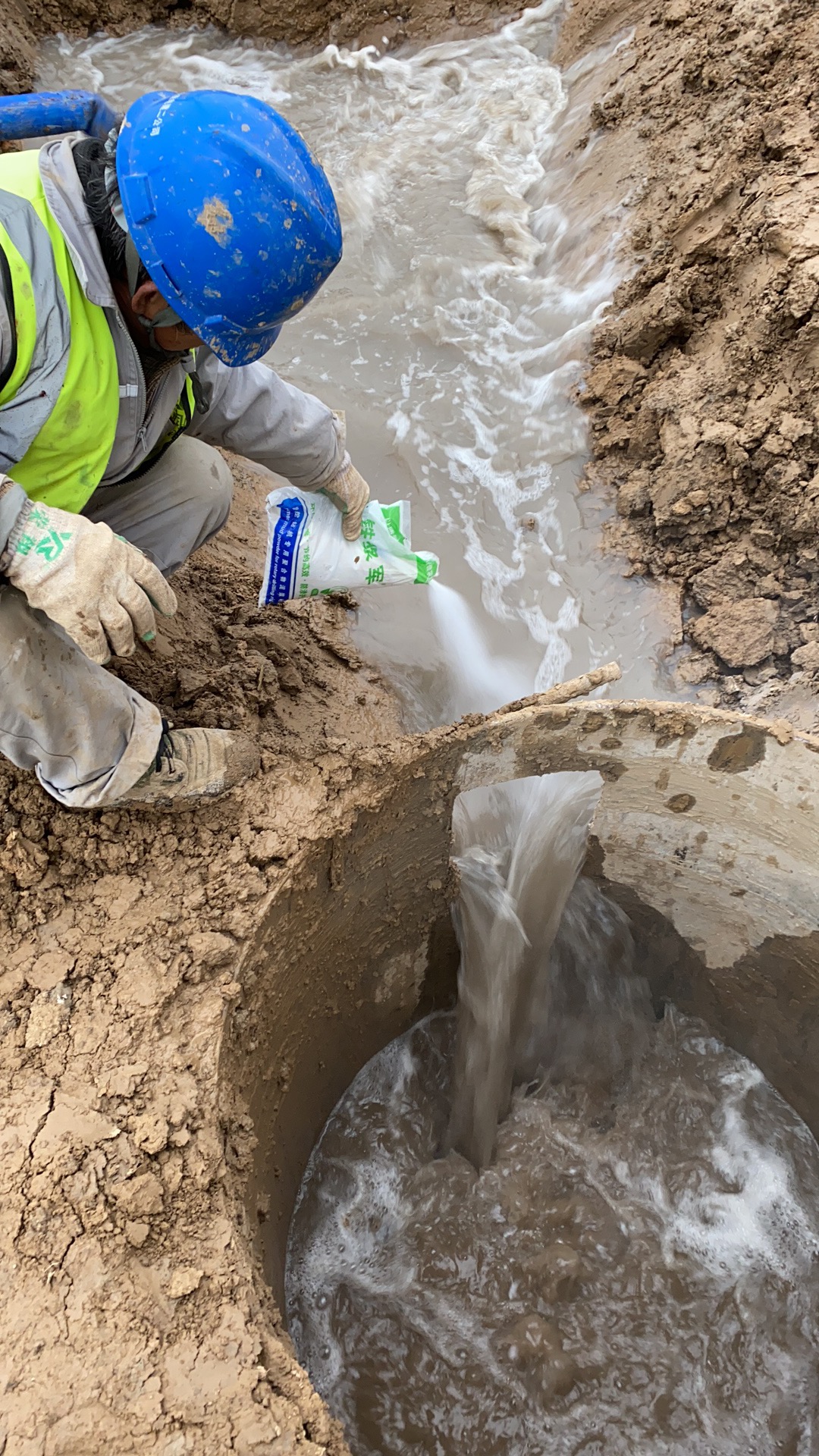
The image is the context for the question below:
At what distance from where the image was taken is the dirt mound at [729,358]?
9.02 feet

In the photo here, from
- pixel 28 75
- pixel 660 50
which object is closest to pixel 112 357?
pixel 660 50

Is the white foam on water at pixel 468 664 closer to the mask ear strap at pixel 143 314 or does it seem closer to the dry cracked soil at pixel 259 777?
the dry cracked soil at pixel 259 777

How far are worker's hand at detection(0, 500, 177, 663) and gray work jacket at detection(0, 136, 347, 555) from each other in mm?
44

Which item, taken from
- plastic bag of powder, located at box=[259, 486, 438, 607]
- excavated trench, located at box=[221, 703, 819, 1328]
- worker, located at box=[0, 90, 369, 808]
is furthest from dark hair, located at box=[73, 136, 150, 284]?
excavated trench, located at box=[221, 703, 819, 1328]

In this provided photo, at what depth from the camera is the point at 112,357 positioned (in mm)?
1504

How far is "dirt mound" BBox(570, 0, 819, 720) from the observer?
2.75 metres

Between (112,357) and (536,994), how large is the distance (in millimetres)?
2176

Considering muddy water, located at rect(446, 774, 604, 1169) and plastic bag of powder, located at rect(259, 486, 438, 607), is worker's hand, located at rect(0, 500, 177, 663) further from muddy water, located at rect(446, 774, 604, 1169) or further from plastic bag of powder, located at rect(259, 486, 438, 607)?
muddy water, located at rect(446, 774, 604, 1169)

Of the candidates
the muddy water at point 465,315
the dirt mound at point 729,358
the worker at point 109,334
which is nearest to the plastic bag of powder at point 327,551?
the worker at point 109,334

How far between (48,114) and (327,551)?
1074 mm

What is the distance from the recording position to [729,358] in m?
2.96

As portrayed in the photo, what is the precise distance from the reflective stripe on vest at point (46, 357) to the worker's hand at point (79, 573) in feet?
0.42

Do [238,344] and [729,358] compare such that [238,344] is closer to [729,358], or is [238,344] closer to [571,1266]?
[729,358]

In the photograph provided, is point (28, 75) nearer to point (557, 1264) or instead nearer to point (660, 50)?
point (660, 50)
